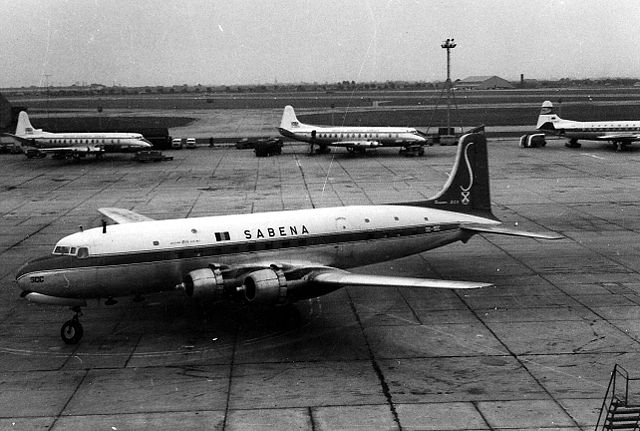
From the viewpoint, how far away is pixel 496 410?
16.4m

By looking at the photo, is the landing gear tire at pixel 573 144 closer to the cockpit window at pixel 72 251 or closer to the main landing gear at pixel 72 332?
the cockpit window at pixel 72 251

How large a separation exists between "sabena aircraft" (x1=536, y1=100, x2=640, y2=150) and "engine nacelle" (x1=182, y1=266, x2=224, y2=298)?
62847mm

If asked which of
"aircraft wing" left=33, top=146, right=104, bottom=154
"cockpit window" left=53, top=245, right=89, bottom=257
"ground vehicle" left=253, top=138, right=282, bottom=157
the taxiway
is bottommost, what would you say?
the taxiway

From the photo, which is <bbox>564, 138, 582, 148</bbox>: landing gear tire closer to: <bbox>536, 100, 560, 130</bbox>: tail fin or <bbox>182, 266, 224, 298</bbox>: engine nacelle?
<bbox>536, 100, 560, 130</bbox>: tail fin

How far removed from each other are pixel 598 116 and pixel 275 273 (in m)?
121

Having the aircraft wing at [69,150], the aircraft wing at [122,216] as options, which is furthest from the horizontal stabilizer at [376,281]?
the aircraft wing at [69,150]

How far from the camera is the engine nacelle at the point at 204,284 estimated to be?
21.0 m

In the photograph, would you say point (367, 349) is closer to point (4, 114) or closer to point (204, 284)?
point (204, 284)

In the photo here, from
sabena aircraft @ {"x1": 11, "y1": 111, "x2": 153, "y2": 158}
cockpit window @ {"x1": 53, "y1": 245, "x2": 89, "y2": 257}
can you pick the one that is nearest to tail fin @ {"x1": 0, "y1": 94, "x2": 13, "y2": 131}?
sabena aircraft @ {"x1": 11, "y1": 111, "x2": 153, "y2": 158}

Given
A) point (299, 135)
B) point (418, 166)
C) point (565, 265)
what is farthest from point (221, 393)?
point (299, 135)

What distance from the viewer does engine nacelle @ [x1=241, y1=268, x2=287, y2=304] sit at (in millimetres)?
20948

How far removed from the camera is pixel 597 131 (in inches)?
2921

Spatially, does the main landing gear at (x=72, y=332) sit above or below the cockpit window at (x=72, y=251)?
below

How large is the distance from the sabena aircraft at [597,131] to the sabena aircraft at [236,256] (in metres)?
52.7
